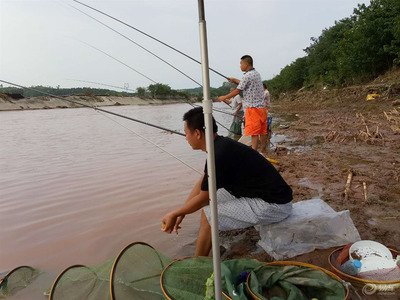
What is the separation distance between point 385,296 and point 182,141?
11.5 meters

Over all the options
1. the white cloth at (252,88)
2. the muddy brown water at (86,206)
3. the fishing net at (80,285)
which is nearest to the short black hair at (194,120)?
the fishing net at (80,285)

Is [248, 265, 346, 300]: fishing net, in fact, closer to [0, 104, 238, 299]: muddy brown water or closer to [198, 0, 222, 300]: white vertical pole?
[198, 0, 222, 300]: white vertical pole

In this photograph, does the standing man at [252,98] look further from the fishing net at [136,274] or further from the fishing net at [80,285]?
the fishing net at [80,285]

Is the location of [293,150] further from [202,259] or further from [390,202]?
[202,259]

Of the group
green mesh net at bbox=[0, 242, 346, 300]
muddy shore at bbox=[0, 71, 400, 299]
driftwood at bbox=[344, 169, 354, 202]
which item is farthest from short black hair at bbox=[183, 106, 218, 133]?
driftwood at bbox=[344, 169, 354, 202]

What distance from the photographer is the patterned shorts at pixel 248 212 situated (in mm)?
3088

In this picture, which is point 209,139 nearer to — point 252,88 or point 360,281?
point 360,281

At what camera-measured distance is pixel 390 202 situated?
4.46 meters

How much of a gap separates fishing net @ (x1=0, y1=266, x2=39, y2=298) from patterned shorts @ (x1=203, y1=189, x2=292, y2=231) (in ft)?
5.96

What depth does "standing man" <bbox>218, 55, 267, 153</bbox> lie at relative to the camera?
6422 mm

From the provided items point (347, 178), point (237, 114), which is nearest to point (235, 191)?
point (347, 178)

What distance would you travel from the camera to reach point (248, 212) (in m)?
3.10

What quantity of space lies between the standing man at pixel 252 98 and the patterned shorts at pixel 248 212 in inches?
134

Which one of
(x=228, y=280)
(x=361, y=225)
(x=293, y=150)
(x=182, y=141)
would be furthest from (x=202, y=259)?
(x=182, y=141)
